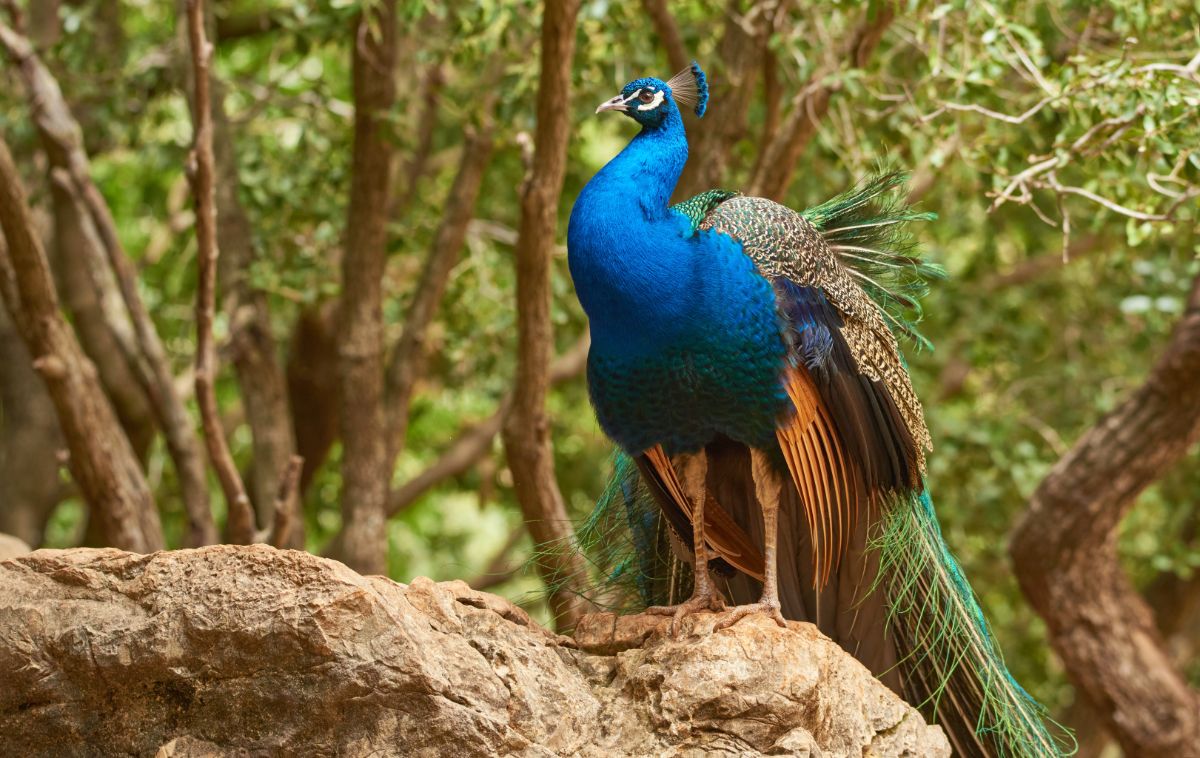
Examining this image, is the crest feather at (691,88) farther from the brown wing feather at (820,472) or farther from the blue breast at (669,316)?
the brown wing feather at (820,472)

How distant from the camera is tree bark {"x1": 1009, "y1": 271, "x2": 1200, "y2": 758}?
22.6 feet

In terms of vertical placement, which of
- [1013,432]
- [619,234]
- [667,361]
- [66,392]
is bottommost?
[1013,432]

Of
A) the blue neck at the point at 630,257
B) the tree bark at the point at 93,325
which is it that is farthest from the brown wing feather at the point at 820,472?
the tree bark at the point at 93,325

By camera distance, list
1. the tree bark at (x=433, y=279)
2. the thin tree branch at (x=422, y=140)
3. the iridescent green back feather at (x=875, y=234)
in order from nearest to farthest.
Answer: the iridescent green back feather at (x=875, y=234) → the tree bark at (x=433, y=279) → the thin tree branch at (x=422, y=140)

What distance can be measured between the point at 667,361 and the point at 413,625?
1.11 m

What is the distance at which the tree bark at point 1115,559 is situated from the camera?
689 cm

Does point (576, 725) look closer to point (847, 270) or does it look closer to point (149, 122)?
point (847, 270)

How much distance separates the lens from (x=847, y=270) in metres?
5.16

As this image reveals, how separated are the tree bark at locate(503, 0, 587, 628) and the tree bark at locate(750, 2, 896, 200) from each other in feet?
3.79

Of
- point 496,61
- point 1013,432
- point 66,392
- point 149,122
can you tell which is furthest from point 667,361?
point 149,122

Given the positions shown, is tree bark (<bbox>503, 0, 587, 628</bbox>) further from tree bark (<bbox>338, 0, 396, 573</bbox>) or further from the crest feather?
tree bark (<bbox>338, 0, 396, 573</bbox>)

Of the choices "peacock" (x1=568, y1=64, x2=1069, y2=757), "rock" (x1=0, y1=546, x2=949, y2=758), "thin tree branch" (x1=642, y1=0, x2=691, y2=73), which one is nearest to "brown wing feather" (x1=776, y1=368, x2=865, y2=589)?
"peacock" (x1=568, y1=64, x2=1069, y2=757)

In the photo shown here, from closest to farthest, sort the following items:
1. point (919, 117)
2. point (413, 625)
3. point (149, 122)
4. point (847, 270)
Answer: point (413, 625) < point (847, 270) < point (919, 117) < point (149, 122)

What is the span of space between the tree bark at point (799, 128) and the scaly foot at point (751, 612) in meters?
2.63
